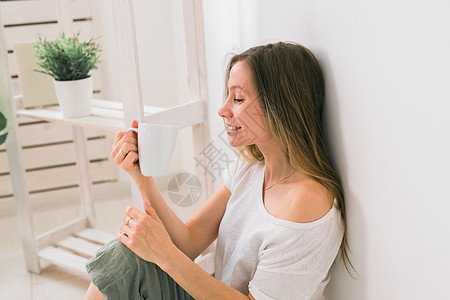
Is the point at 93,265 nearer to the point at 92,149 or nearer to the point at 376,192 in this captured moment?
the point at 376,192

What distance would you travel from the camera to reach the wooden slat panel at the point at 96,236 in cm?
212

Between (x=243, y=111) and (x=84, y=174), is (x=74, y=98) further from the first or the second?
(x=243, y=111)

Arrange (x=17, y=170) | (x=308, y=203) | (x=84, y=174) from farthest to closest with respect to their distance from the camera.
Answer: (x=84, y=174), (x=17, y=170), (x=308, y=203)

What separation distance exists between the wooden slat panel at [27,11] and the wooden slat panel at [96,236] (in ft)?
3.55

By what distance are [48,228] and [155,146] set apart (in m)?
1.66

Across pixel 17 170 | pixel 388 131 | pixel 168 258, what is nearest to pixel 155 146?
pixel 168 258

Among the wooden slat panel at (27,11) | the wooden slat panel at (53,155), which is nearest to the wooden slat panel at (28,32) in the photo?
the wooden slat panel at (27,11)

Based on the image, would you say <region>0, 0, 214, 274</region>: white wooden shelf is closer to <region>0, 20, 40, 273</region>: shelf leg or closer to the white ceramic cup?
<region>0, 20, 40, 273</region>: shelf leg

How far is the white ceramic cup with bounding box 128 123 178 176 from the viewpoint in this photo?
3.32ft

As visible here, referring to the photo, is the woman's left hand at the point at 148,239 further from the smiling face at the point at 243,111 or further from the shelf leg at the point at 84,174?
the shelf leg at the point at 84,174

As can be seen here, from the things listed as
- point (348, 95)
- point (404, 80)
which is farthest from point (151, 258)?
point (404, 80)

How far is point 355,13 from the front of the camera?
0.80 meters

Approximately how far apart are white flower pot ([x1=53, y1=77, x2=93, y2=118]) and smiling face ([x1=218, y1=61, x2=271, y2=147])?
909 millimetres

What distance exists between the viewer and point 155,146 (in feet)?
3.37
